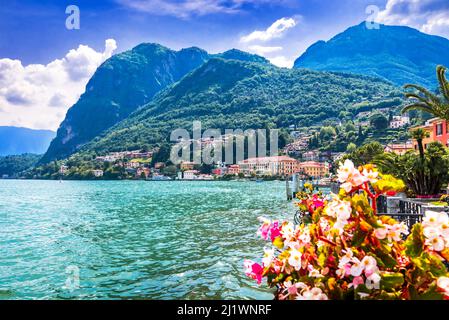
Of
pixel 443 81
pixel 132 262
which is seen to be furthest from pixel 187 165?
pixel 132 262

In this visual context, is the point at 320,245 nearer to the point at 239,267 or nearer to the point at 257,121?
the point at 239,267

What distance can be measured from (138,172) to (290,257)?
557 feet

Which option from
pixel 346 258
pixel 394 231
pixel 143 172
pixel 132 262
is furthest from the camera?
pixel 143 172

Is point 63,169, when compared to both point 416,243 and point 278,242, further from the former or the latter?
point 416,243

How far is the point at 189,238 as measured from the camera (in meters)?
18.4

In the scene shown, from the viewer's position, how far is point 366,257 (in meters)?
2.41

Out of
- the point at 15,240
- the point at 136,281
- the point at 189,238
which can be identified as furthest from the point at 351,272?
the point at 15,240

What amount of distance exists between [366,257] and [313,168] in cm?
13949

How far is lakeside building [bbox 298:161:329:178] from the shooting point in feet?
445

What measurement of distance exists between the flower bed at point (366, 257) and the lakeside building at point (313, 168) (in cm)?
13441

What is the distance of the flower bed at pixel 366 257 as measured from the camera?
7.99 feet

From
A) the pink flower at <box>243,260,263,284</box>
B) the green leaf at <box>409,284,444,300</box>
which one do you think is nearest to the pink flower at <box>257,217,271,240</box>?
the pink flower at <box>243,260,263,284</box>

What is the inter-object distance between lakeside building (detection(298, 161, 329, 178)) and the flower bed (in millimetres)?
134414

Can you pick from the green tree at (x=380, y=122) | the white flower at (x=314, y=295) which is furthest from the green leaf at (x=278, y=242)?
the green tree at (x=380, y=122)
